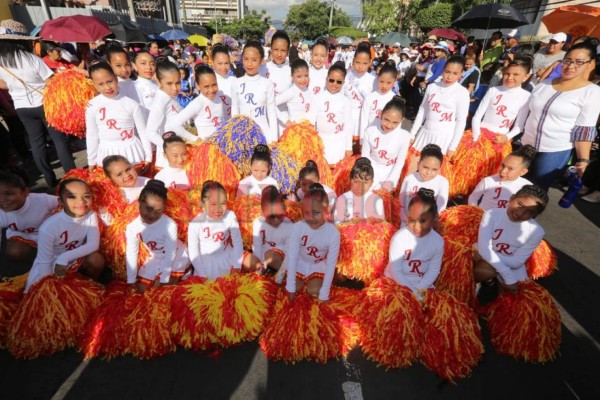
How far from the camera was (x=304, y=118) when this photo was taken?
4633 millimetres

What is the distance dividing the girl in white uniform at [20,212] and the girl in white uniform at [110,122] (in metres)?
0.64

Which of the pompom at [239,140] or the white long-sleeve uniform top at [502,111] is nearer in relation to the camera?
the pompom at [239,140]

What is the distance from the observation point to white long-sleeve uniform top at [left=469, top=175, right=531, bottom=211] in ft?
11.5

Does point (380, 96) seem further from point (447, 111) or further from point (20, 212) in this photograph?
point (20, 212)

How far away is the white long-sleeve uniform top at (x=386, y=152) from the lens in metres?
3.98

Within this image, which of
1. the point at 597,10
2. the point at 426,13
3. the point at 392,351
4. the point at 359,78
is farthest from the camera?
the point at 426,13

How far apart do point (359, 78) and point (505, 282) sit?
3.97 meters

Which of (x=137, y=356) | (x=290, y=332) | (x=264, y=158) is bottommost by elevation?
(x=137, y=356)

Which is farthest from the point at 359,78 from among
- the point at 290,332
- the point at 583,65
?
the point at 290,332

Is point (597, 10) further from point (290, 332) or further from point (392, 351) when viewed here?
point (290, 332)

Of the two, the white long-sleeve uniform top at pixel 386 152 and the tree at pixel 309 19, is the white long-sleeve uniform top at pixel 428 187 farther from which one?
the tree at pixel 309 19

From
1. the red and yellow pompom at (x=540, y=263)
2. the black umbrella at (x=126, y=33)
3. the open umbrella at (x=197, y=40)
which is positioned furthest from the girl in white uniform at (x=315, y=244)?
the open umbrella at (x=197, y=40)

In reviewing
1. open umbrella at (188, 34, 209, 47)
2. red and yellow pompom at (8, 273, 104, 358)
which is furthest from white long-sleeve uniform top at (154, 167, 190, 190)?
open umbrella at (188, 34, 209, 47)

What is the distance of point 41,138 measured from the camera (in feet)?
15.7
